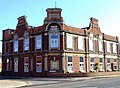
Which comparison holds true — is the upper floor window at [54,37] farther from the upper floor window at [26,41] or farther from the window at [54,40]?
the upper floor window at [26,41]

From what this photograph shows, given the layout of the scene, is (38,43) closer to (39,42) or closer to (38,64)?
(39,42)

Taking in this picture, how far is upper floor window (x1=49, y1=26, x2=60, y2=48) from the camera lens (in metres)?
44.9

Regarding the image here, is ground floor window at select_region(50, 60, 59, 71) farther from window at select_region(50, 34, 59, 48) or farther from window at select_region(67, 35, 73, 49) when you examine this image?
window at select_region(67, 35, 73, 49)

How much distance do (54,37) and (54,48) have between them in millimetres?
2090

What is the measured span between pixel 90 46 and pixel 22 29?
14932 millimetres

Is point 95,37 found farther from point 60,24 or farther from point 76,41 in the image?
point 60,24

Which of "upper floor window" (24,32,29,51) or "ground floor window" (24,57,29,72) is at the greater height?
"upper floor window" (24,32,29,51)

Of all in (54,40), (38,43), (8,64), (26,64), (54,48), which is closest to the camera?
(54,48)

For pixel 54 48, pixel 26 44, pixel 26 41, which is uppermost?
pixel 26 41

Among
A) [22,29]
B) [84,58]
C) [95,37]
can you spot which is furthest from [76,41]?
[22,29]

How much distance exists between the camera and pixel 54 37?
45.2 m

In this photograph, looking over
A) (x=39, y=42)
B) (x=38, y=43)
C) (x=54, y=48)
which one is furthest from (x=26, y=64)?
(x=54, y=48)

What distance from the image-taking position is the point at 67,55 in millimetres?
45656

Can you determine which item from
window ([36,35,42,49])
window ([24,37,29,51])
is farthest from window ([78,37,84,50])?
window ([24,37,29,51])
